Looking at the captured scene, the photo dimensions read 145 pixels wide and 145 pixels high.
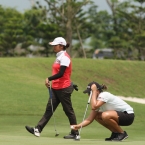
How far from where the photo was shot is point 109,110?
10727 millimetres

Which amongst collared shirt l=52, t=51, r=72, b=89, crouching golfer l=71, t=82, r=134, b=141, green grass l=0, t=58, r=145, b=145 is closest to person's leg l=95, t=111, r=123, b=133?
crouching golfer l=71, t=82, r=134, b=141

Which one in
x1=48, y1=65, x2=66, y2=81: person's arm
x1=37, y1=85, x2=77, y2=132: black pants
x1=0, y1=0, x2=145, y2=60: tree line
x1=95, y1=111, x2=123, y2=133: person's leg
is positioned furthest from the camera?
x1=0, y1=0, x2=145, y2=60: tree line

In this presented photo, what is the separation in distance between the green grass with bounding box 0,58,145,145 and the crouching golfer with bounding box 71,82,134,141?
38 centimetres

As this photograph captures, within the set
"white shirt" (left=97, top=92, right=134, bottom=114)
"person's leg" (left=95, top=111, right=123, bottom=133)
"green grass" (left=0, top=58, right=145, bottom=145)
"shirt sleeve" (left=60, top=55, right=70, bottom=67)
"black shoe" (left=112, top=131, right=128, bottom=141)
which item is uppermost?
"shirt sleeve" (left=60, top=55, right=70, bottom=67)

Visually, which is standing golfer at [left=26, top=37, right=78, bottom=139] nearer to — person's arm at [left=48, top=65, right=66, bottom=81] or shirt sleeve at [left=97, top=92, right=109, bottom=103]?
person's arm at [left=48, top=65, right=66, bottom=81]

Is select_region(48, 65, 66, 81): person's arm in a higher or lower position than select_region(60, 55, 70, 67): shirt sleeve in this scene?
lower

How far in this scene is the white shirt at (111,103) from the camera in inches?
412

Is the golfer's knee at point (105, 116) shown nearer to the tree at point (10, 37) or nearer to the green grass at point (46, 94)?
the green grass at point (46, 94)

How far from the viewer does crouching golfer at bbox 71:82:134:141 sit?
34.4 feet

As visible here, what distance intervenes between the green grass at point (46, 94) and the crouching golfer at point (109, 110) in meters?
0.38

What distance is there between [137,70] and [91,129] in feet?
64.3

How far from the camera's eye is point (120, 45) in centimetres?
6469

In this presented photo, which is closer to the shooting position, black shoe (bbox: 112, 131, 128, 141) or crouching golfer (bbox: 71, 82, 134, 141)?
crouching golfer (bbox: 71, 82, 134, 141)

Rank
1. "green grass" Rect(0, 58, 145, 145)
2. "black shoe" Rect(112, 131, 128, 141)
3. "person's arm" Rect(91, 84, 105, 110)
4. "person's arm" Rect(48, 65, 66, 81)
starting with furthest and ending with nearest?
"green grass" Rect(0, 58, 145, 145) → "person's arm" Rect(48, 65, 66, 81) → "black shoe" Rect(112, 131, 128, 141) → "person's arm" Rect(91, 84, 105, 110)
